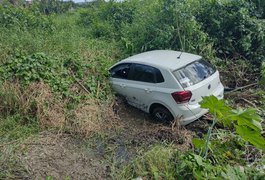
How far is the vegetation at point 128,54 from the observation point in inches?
164

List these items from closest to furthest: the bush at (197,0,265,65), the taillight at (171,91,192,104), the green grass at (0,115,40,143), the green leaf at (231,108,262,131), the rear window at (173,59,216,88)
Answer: the green leaf at (231,108,262,131), the green grass at (0,115,40,143), the taillight at (171,91,192,104), the rear window at (173,59,216,88), the bush at (197,0,265,65)

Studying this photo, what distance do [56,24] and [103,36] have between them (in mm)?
2283

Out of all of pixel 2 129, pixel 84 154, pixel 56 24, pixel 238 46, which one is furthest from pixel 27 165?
pixel 56 24

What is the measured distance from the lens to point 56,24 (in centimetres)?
1126

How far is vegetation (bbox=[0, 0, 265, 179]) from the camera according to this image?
4.16 m

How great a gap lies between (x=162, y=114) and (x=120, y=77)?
1.48m

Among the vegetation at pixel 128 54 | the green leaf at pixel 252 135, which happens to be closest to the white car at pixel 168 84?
the vegetation at pixel 128 54

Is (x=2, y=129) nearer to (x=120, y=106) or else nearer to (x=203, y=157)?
(x=120, y=106)

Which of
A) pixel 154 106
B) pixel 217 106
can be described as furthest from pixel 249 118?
pixel 154 106

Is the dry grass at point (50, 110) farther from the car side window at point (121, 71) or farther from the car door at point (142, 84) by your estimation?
the car side window at point (121, 71)

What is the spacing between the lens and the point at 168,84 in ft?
18.4

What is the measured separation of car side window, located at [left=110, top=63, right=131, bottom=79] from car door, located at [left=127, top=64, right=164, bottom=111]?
0.52 ft

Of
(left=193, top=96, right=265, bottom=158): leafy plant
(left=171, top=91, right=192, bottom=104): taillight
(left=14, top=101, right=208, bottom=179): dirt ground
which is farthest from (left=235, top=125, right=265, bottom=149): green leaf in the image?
(left=171, top=91, right=192, bottom=104): taillight

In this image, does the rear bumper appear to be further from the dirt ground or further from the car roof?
the car roof
